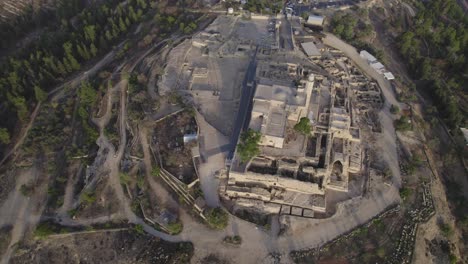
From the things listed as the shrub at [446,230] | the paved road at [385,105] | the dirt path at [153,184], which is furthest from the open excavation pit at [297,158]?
the shrub at [446,230]

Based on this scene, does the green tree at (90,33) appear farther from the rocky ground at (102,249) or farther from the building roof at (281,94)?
the rocky ground at (102,249)

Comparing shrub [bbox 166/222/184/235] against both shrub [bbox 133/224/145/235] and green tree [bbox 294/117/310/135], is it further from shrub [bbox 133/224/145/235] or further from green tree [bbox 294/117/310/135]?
green tree [bbox 294/117/310/135]

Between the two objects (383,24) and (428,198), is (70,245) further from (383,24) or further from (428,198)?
(383,24)

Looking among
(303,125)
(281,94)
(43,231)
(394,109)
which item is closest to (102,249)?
(43,231)

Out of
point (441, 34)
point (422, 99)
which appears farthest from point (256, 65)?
point (441, 34)

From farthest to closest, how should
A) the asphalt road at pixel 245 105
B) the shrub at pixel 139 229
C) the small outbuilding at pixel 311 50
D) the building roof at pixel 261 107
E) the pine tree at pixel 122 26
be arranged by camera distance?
the pine tree at pixel 122 26 < the small outbuilding at pixel 311 50 < the asphalt road at pixel 245 105 < the building roof at pixel 261 107 < the shrub at pixel 139 229

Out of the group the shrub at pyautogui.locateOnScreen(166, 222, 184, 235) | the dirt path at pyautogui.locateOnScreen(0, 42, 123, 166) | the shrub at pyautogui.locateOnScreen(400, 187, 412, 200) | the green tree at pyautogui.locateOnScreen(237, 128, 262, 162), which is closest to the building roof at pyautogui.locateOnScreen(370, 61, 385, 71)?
the shrub at pyautogui.locateOnScreen(400, 187, 412, 200)

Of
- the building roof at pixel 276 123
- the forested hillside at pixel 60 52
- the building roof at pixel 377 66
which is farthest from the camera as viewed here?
the building roof at pixel 377 66
